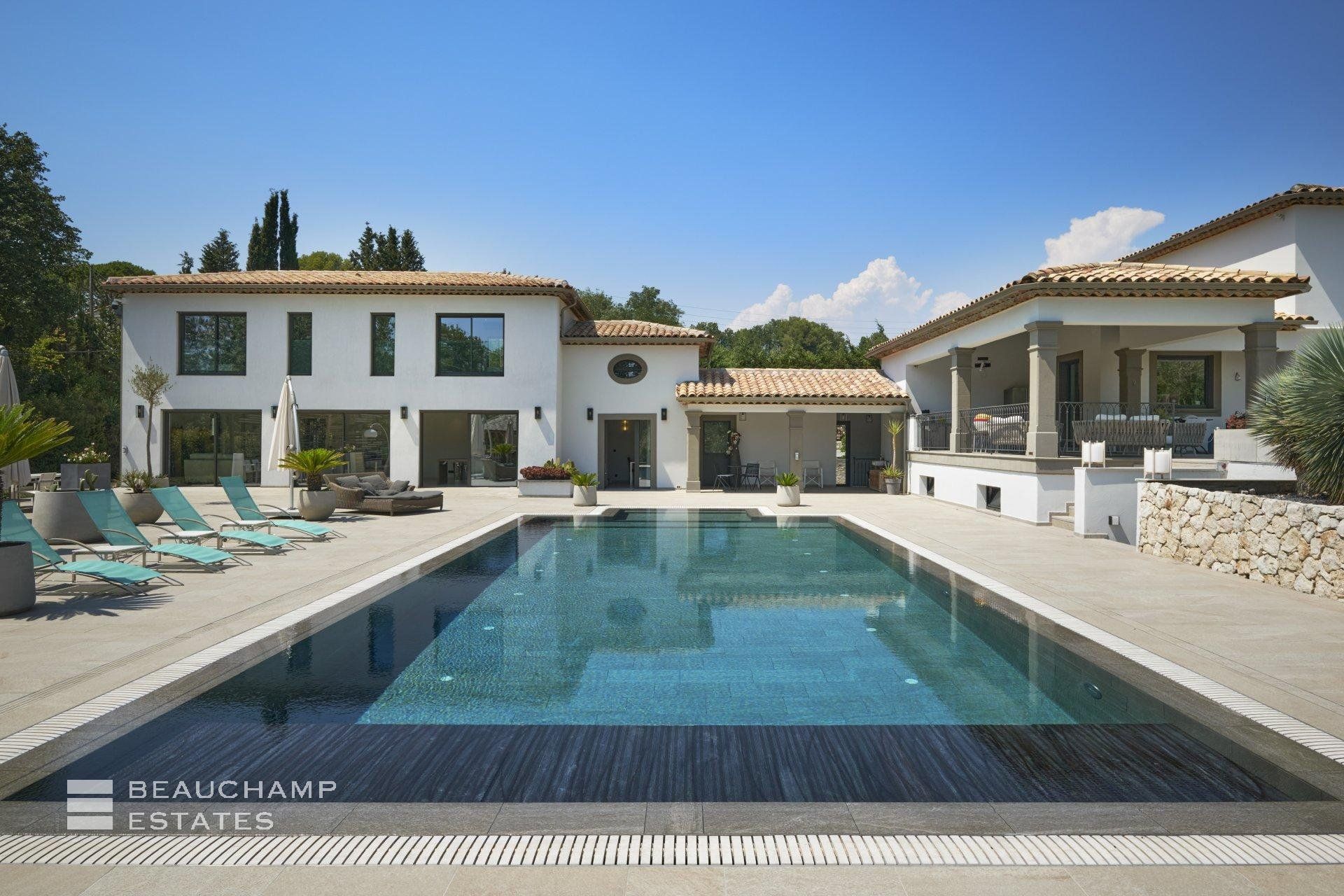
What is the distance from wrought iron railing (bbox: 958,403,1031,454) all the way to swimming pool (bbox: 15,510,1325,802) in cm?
871

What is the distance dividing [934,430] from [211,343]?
846 inches

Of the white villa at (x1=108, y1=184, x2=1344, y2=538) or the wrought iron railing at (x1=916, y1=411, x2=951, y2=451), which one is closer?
the white villa at (x1=108, y1=184, x2=1344, y2=538)

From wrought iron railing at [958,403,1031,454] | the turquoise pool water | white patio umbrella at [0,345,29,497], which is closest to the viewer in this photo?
the turquoise pool water

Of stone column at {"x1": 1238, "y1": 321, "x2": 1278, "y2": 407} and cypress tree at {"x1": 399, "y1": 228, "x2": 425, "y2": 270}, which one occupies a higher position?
cypress tree at {"x1": 399, "y1": 228, "x2": 425, "y2": 270}

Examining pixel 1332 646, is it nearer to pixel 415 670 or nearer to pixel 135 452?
pixel 415 670

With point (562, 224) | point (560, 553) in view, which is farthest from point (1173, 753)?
point (562, 224)

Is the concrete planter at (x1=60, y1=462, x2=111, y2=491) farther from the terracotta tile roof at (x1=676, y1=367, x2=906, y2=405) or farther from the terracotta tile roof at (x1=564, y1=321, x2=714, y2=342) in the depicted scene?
the terracotta tile roof at (x1=676, y1=367, x2=906, y2=405)

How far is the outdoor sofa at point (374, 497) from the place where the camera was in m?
16.5

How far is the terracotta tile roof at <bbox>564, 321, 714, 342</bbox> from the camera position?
23.0 metres

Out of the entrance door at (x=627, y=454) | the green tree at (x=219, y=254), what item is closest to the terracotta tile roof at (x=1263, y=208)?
the entrance door at (x=627, y=454)

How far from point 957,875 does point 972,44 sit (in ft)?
63.8

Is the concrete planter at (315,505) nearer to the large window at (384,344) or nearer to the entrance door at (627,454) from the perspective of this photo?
the large window at (384,344)

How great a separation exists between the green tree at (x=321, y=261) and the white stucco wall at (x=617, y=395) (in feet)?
120

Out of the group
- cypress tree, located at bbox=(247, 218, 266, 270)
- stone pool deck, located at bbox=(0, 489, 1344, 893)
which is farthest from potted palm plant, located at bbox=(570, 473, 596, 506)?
cypress tree, located at bbox=(247, 218, 266, 270)
